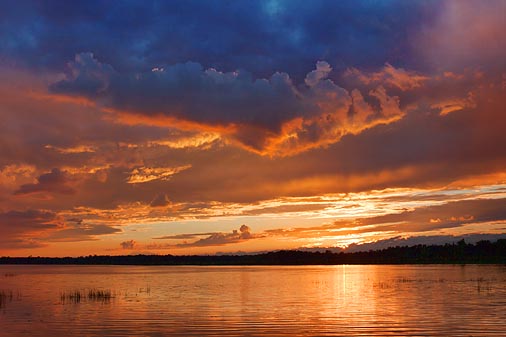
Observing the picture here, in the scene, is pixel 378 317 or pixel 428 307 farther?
pixel 428 307

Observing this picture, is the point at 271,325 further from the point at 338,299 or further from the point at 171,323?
the point at 338,299

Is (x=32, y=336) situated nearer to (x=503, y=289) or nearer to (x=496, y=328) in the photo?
(x=496, y=328)

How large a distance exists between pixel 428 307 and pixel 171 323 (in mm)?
21050

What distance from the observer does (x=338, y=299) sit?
5641 centimetres

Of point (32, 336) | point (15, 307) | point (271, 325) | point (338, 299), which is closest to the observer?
point (32, 336)

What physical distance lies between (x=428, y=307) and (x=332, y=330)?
15.2m

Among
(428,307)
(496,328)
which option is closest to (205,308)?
(428,307)

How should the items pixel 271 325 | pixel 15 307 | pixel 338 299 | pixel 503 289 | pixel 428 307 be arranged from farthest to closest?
pixel 503 289 → pixel 338 299 → pixel 15 307 → pixel 428 307 → pixel 271 325

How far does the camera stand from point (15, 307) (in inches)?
1932

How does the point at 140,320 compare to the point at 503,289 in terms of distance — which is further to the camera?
the point at 503,289

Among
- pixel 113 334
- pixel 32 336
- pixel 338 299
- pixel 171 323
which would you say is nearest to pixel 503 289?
pixel 338 299

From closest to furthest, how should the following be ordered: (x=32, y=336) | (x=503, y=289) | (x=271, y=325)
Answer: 1. (x=32, y=336)
2. (x=271, y=325)
3. (x=503, y=289)

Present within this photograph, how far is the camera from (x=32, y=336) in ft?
108

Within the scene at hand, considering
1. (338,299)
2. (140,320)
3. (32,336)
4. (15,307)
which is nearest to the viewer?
(32,336)
